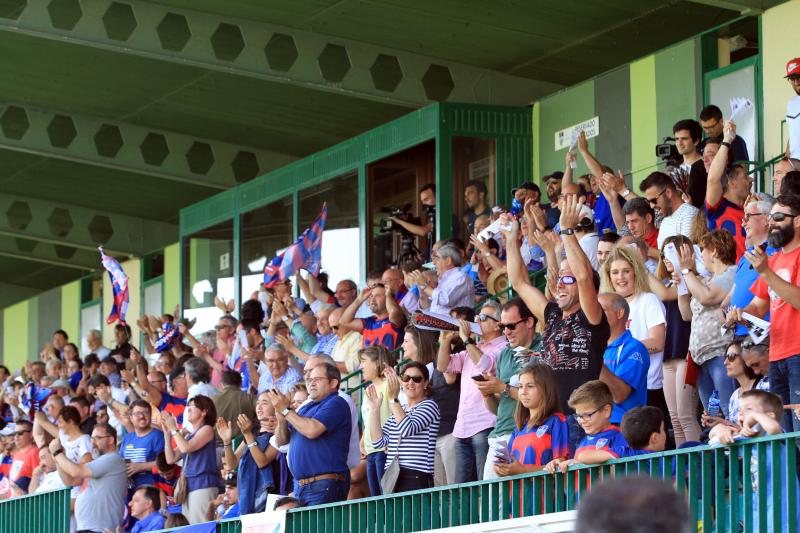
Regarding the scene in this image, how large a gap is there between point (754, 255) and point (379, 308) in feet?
18.1

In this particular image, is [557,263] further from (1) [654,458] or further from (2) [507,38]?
(2) [507,38]

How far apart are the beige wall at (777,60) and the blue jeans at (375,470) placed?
446cm

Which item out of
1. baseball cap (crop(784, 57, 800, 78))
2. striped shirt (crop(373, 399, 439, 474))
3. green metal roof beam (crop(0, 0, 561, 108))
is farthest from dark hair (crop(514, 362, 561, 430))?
green metal roof beam (crop(0, 0, 561, 108))

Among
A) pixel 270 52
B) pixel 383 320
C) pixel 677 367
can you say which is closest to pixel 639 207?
pixel 677 367

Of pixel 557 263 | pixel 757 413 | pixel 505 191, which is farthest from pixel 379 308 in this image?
pixel 757 413

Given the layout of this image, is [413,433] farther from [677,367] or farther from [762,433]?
[762,433]

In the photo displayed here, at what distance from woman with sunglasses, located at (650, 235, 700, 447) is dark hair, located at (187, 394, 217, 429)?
4.03 meters

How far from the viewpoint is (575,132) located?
1388 cm

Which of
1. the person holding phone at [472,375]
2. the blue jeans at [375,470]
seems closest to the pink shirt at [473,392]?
the person holding phone at [472,375]

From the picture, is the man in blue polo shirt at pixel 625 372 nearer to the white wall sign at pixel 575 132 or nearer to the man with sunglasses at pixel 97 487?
the man with sunglasses at pixel 97 487

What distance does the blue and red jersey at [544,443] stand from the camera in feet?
21.9

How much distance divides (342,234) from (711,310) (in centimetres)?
843

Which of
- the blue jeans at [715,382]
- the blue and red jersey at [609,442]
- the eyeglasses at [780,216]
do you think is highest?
the eyeglasses at [780,216]

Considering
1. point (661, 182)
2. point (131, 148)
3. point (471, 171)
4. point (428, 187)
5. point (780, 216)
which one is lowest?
point (780, 216)
